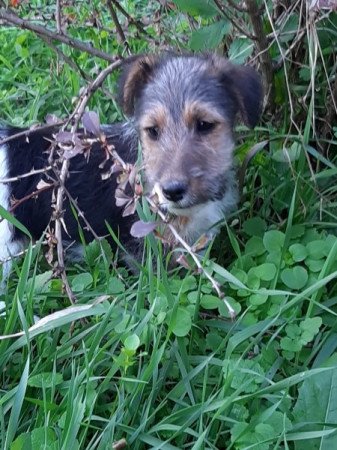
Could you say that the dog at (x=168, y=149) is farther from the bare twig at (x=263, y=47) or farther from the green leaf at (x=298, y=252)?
the green leaf at (x=298, y=252)

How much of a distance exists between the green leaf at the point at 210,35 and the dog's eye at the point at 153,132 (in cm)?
39

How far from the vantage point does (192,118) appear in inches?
120

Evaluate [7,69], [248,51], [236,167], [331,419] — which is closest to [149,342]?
[331,419]

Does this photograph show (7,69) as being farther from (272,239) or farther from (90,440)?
(90,440)

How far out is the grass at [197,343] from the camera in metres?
2.36

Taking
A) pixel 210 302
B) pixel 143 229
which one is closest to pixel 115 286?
pixel 210 302

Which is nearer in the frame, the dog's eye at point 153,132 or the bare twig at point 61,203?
the bare twig at point 61,203

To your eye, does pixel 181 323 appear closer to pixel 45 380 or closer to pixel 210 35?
pixel 45 380

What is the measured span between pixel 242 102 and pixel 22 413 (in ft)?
5.16

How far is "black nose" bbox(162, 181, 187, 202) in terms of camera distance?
9.32ft

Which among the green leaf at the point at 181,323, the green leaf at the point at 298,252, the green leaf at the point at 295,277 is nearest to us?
the green leaf at the point at 181,323

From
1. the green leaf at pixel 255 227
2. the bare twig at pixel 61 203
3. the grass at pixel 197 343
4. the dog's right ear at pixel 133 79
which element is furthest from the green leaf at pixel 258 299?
the dog's right ear at pixel 133 79

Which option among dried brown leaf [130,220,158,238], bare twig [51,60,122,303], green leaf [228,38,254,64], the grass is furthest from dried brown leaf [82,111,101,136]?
green leaf [228,38,254,64]

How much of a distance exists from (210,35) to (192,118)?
408mm
